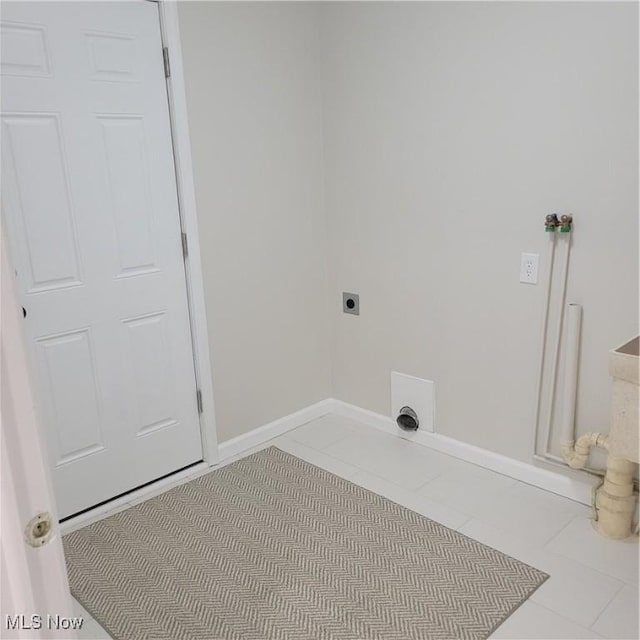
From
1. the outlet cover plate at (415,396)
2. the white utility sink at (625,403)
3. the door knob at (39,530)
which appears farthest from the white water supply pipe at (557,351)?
the door knob at (39,530)

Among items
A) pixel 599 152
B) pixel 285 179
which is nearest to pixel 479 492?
pixel 599 152

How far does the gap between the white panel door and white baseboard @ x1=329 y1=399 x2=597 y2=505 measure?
3.43 ft

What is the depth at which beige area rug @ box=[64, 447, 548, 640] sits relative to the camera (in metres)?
1.94

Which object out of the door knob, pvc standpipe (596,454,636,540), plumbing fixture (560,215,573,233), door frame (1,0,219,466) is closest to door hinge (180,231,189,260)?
door frame (1,0,219,466)

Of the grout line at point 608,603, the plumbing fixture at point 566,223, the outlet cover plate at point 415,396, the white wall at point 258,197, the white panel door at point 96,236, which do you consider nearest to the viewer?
the grout line at point 608,603

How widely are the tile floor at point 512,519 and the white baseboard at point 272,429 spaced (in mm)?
38

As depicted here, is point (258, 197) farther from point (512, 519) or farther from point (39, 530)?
point (39, 530)

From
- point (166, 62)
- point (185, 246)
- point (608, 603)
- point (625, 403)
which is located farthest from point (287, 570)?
point (166, 62)

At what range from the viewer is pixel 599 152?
7.30 feet

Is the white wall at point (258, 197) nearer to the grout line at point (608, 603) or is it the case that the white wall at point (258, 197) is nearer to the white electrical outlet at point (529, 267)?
the white electrical outlet at point (529, 267)

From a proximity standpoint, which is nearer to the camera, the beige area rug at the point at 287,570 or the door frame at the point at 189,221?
the beige area rug at the point at 287,570

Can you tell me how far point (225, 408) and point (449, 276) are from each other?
127 centimetres

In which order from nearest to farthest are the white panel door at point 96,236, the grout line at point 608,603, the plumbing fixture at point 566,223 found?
the grout line at point 608,603
the white panel door at point 96,236
the plumbing fixture at point 566,223

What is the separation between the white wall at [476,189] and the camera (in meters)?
2.23
